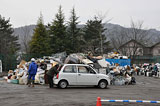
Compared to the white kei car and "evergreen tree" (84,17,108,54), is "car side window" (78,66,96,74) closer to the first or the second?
the white kei car

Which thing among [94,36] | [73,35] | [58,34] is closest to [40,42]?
[58,34]

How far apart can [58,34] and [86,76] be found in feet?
103

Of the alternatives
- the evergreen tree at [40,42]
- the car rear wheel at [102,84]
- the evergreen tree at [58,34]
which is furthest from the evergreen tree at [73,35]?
the car rear wheel at [102,84]

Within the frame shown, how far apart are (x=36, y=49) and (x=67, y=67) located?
3014 cm

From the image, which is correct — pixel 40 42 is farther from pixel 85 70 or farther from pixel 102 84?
pixel 102 84

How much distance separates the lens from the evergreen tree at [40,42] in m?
44.3

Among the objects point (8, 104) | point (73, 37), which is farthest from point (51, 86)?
point (73, 37)

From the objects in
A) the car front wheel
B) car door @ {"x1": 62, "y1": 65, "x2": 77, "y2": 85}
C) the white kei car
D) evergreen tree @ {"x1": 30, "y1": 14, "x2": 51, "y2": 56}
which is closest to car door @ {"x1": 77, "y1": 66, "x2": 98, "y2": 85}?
the white kei car

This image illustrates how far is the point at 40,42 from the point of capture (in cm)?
4528

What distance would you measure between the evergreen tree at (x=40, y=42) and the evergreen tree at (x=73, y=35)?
14.3 ft

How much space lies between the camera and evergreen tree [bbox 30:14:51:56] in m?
44.3

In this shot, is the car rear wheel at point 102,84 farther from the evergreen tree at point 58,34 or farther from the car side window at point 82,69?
the evergreen tree at point 58,34

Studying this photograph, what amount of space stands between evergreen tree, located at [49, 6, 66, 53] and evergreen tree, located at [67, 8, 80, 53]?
1.40m

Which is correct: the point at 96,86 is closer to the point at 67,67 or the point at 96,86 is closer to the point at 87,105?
the point at 67,67
